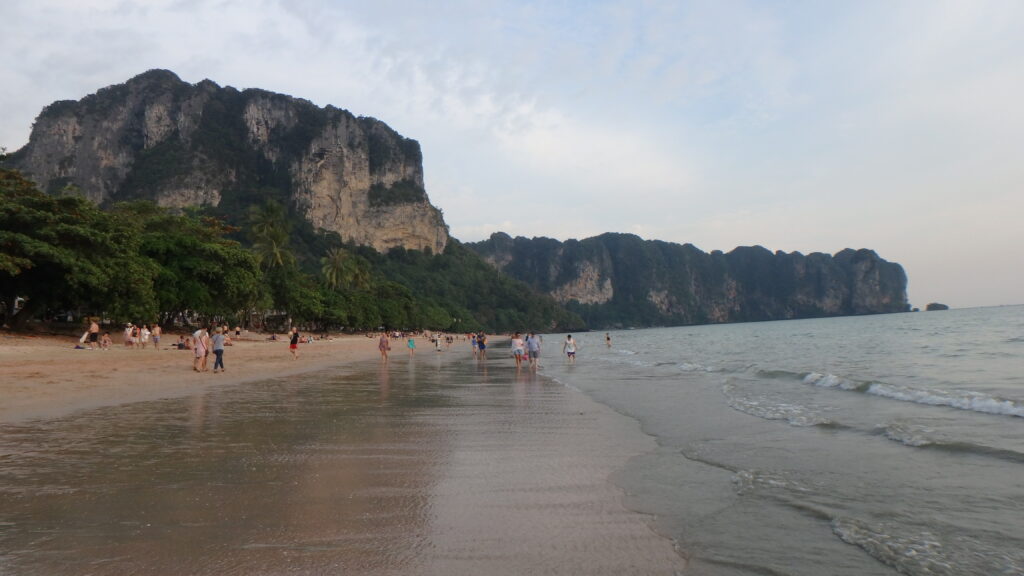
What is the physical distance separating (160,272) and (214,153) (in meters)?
109

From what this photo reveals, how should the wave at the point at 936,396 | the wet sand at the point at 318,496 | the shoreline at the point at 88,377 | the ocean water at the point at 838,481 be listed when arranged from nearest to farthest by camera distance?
the wet sand at the point at 318,496 < the ocean water at the point at 838,481 < the wave at the point at 936,396 < the shoreline at the point at 88,377

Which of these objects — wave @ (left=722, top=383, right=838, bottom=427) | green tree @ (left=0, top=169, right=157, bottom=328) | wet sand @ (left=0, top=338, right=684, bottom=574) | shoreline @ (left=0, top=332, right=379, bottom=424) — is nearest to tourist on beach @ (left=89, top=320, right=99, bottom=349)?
shoreline @ (left=0, top=332, right=379, bottom=424)

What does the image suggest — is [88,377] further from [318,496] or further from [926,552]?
[926,552]

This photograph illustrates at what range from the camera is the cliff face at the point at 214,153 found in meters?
124

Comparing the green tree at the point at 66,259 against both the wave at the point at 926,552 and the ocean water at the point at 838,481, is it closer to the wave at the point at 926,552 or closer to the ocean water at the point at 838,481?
the ocean water at the point at 838,481

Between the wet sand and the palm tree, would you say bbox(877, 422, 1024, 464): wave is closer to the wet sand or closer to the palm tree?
the wet sand

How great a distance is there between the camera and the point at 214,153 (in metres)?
127

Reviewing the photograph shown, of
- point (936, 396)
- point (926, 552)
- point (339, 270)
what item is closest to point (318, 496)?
point (926, 552)

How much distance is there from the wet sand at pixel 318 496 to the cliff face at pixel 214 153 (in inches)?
4990

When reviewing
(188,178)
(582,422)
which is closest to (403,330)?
(188,178)

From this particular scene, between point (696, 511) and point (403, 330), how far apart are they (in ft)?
324

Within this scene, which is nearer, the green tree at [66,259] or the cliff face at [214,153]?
the green tree at [66,259]

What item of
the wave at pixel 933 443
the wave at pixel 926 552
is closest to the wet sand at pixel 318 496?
the wave at pixel 926 552

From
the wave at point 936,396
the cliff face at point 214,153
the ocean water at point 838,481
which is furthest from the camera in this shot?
the cliff face at point 214,153
